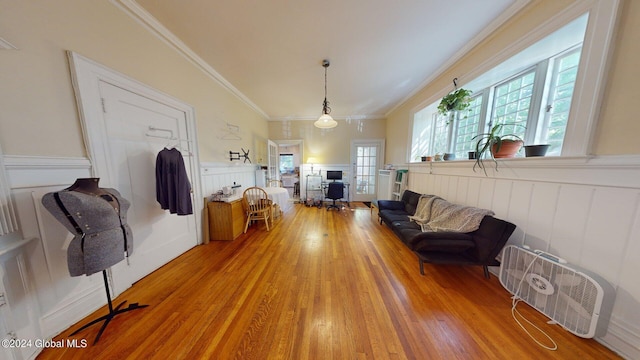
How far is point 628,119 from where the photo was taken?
1.11 metres

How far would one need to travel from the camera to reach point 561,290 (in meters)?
1.32

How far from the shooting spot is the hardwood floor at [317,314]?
116 cm

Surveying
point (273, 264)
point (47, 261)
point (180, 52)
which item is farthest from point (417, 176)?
point (47, 261)

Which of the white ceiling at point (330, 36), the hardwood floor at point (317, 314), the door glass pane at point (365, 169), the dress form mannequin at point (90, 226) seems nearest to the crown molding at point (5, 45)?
the dress form mannequin at point (90, 226)

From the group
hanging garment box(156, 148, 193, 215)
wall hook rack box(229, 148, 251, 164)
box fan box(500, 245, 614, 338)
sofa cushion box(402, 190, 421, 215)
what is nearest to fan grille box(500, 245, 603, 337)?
box fan box(500, 245, 614, 338)

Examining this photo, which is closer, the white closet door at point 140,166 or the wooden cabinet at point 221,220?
the white closet door at point 140,166

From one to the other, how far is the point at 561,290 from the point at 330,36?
326cm

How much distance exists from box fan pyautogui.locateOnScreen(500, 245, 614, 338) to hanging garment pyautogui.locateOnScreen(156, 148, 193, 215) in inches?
142

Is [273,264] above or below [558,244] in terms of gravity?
below

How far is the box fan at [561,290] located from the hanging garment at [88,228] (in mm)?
3359

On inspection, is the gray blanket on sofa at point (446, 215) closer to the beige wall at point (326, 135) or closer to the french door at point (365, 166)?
the french door at point (365, 166)

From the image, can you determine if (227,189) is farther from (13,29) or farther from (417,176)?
(417,176)

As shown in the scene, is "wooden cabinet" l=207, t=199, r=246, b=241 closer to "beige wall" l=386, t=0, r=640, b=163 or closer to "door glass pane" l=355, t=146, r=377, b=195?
"door glass pane" l=355, t=146, r=377, b=195

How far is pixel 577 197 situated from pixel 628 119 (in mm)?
585
